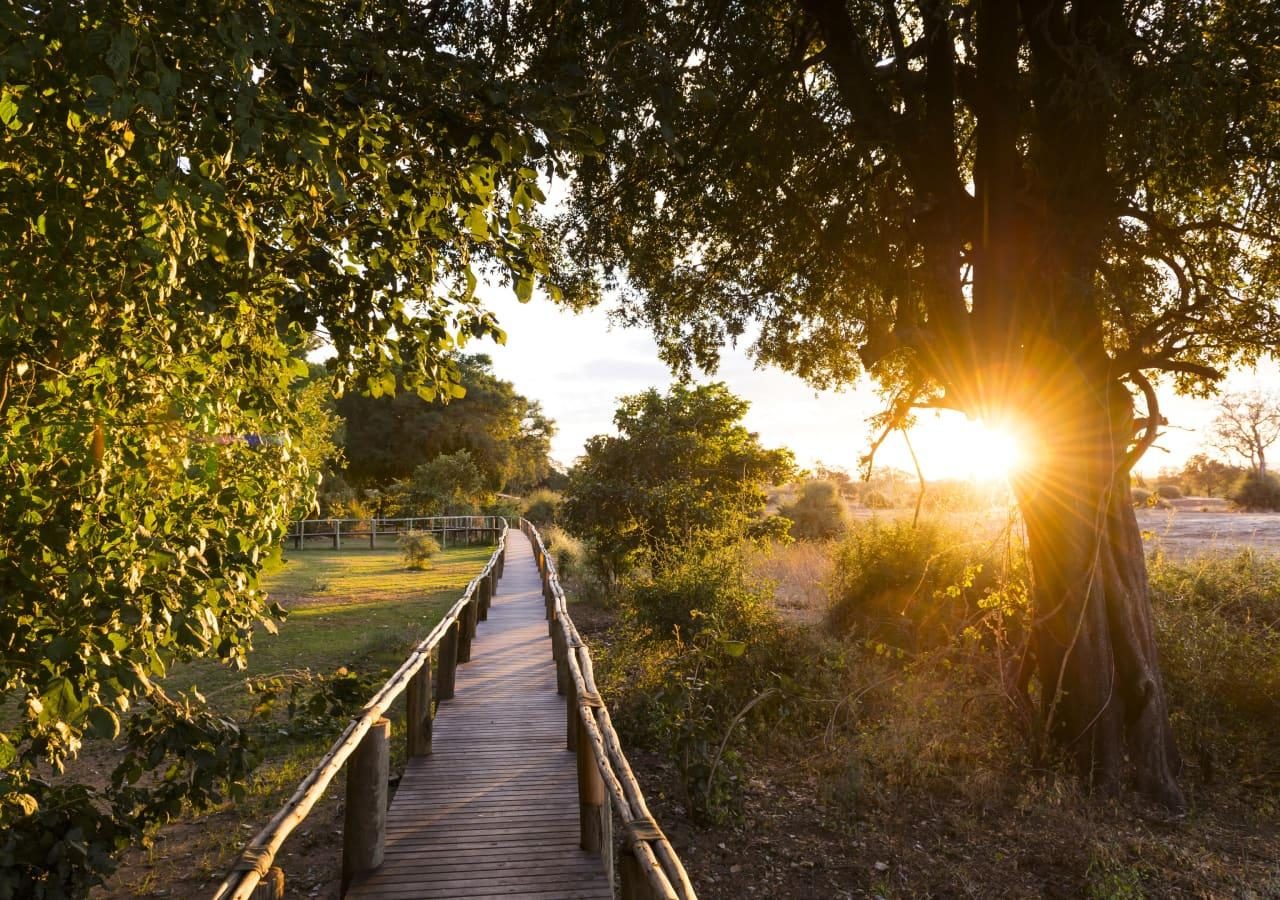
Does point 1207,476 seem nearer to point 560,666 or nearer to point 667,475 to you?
point 667,475

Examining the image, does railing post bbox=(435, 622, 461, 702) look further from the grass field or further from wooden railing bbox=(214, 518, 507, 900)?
the grass field

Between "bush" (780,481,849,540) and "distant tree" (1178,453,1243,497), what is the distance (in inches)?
723

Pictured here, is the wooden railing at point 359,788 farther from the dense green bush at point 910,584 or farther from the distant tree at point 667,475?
the distant tree at point 667,475

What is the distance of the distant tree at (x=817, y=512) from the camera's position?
2808 centimetres

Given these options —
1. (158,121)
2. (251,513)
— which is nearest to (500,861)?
(251,513)

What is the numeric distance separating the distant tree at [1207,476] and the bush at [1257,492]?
142 centimetres

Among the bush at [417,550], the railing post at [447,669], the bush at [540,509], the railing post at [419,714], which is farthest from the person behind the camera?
the bush at [540,509]

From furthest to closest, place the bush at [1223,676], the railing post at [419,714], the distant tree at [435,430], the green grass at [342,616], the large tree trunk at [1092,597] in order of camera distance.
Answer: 1. the distant tree at [435,430]
2. the green grass at [342,616]
3. the bush at [1223,676]
4. the large tree trunk at [1092,597]
5. the railing post at [419,714]

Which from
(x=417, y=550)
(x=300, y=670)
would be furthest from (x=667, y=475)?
(x=417, y=550)

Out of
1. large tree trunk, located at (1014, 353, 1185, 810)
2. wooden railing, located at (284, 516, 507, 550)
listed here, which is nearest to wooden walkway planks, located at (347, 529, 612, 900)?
large tree trunk, located at (1014, 353, 1185, 810)

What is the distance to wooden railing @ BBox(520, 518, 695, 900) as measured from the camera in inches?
122

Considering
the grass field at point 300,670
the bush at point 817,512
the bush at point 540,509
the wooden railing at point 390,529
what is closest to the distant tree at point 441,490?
the wooden railing at point 390,529

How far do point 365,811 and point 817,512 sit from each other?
2577 centimetres

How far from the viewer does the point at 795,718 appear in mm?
9375
